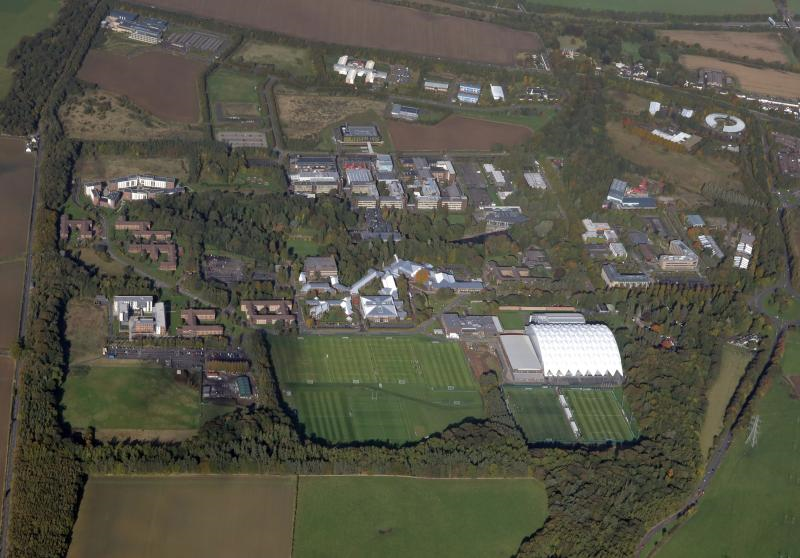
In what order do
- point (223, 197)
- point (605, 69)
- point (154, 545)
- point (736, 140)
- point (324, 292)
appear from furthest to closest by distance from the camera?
point (605, 69), point (736, 140), point (223, 197), point (324, 292), point (154, 545)

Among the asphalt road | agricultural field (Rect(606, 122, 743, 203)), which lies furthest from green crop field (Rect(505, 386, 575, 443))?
agricultural field (Rect(606, 122, 743, 203))

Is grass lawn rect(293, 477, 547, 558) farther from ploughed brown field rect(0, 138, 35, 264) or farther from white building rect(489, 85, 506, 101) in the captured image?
white building rect(489, 85, 506, 101)

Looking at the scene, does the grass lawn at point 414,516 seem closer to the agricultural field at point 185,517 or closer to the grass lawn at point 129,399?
the agricultural field at point 185,517

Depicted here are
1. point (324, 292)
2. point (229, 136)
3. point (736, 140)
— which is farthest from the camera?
point (736, 140)

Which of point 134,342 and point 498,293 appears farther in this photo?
point 498,293

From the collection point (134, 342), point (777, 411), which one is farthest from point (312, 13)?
point (777, 411)

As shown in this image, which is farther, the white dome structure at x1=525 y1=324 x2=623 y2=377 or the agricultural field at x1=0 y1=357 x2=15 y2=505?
the white dome structure at x1=525 y1=324 x2=623 y2=377

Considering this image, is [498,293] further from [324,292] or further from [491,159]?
[491,159]

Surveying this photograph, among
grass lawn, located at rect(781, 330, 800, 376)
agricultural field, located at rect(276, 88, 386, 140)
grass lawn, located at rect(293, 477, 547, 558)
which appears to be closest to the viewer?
grass lawn, located at rect(293, 477, 547, 558)
